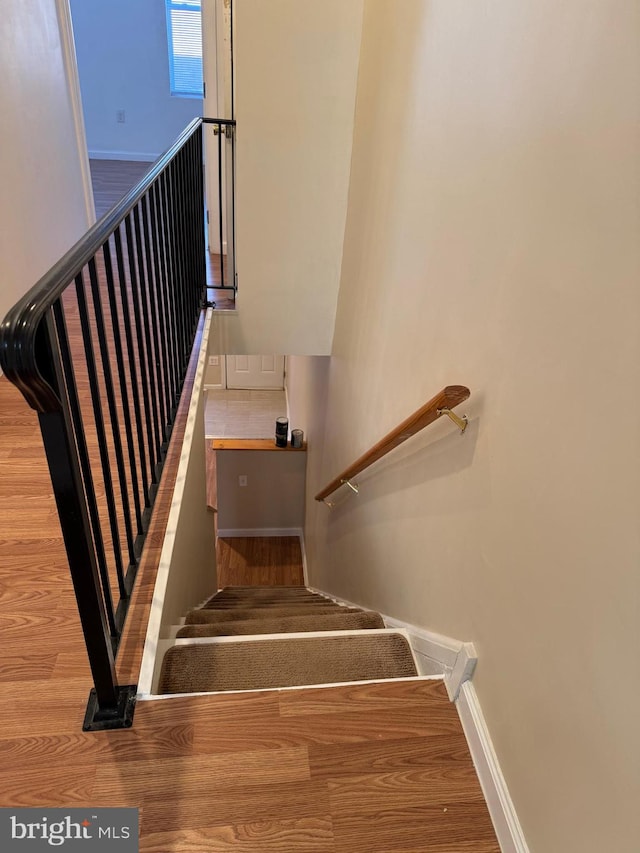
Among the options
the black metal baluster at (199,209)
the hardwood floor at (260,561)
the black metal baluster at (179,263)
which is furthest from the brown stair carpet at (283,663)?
the hardwood floor at (260,561)

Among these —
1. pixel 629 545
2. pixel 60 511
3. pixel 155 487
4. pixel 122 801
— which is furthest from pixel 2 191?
pixel 629 545

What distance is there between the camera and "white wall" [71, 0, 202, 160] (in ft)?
20.9

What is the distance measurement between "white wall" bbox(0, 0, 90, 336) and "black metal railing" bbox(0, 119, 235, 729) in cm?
48

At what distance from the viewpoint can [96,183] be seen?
19.5 ft

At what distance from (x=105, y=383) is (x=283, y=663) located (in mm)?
968

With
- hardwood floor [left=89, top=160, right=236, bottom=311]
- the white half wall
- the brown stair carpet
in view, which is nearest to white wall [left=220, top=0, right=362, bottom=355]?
hardwood floor [left=89, top=160, right=236, bottom=311]

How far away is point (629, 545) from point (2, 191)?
2.82m

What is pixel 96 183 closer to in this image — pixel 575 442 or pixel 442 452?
pixel 442 452

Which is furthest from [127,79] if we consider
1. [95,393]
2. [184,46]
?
[95,393]

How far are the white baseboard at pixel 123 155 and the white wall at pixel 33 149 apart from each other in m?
4.26

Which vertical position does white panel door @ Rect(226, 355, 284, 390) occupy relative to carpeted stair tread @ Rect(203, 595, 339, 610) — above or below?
below

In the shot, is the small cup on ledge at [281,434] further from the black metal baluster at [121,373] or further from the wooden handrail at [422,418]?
the black metal baluster at [121,373]

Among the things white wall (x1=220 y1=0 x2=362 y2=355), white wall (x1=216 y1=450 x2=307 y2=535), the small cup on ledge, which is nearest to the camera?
white wall (x1=220 y1=0 x2=362 y2=355)

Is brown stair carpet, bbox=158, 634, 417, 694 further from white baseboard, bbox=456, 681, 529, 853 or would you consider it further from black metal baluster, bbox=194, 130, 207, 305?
black metal baluster, bbox=194, 130, 207, 305
